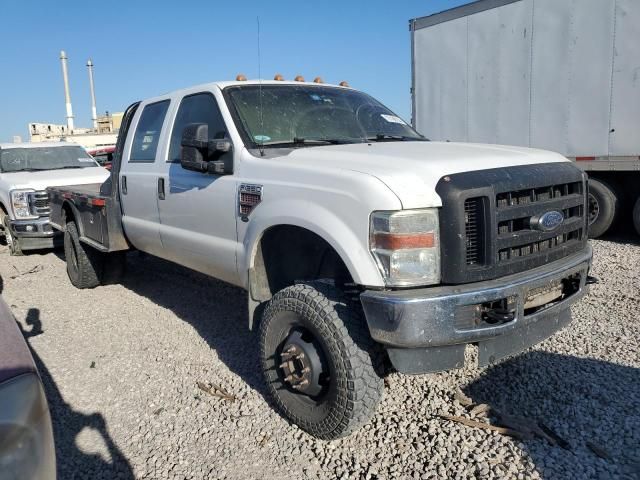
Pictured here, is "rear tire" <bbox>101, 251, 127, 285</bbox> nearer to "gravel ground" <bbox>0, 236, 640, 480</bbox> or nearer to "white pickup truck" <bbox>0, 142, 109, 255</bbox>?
"gravel ground" <bbox>0, 236, 640, 480</bbox>

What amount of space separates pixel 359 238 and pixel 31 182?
286 inches

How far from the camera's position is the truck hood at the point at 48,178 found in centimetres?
811

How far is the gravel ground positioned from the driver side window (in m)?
1.66

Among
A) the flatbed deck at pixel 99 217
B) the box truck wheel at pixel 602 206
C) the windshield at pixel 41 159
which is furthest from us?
the windshield at pixel 41 159

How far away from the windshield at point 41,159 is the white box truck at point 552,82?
254 inches

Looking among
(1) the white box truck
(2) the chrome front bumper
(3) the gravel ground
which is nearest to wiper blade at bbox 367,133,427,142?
(3) the gravel ground

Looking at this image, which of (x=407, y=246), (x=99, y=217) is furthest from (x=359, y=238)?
(x=99, y=217)

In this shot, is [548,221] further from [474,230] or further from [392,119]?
[392,119]

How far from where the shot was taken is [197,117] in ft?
13.4

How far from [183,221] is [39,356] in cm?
163

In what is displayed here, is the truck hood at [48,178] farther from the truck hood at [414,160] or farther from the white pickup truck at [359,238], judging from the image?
the truck hood at [414,160]

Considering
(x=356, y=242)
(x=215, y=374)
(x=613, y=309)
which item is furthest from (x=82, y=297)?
(x=613, y=309)

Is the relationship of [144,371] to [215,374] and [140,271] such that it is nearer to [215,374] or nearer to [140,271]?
[215,374]

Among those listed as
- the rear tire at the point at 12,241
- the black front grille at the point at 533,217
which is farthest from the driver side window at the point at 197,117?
the rear tire at the point at 12,241
